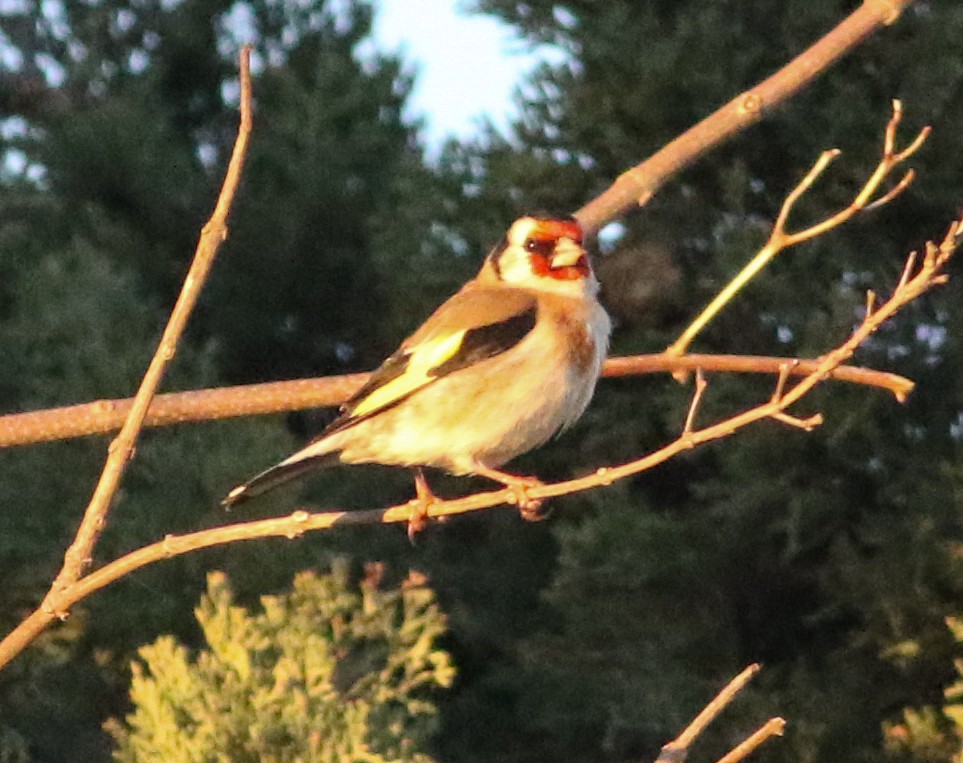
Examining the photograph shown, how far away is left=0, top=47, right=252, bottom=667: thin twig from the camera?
155 cm

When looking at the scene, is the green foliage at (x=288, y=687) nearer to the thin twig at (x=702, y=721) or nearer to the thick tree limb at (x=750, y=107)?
the thick tree limb at (x=750, y=107)

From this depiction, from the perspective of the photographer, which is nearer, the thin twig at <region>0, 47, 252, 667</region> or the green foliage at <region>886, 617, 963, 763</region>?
the thin twig at <region>0, 47, 252, 667</region>

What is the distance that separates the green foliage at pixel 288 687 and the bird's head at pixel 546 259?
880 millimetres

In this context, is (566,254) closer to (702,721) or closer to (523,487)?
(523,487)

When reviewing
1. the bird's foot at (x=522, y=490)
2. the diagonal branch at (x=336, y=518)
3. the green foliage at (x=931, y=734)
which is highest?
the green foliage at (x=931, y=734)

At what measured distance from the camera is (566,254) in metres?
2.79

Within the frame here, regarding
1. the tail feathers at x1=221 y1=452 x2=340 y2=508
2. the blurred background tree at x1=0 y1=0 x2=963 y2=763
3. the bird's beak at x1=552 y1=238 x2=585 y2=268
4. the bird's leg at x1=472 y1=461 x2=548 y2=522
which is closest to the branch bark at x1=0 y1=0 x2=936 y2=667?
the bird's leg at x1=472 y1=461 x2=548 y2=522

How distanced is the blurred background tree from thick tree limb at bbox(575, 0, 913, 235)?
160 cm

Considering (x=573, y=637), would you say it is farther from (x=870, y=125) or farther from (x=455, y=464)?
(x=455, y=464)

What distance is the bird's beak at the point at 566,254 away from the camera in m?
2.78

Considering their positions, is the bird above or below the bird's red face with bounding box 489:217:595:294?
below

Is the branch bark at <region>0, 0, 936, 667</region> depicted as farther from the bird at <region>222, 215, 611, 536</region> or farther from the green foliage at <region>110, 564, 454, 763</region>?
the green foliage at <region>110, 564, 454, 763</region>

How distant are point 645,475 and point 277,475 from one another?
7.15 ft

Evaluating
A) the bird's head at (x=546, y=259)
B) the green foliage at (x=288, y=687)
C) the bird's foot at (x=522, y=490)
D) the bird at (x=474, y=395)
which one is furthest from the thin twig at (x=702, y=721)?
the green foliage at (x=288, y=687)
